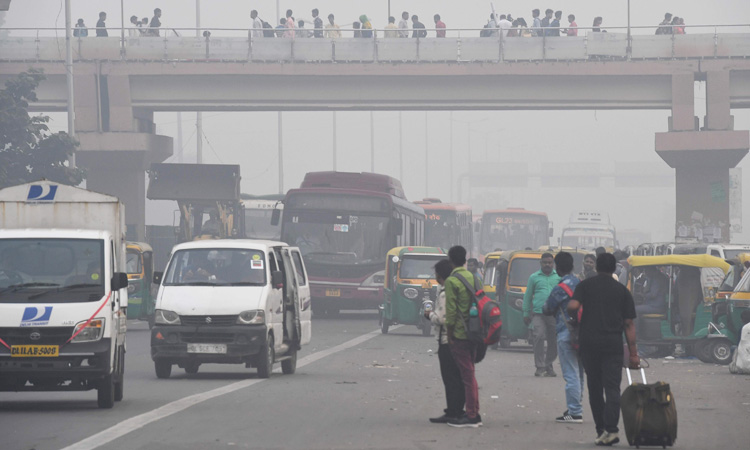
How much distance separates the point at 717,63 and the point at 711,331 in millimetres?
27547

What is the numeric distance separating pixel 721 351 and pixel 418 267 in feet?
30.0

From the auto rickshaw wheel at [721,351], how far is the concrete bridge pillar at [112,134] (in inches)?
1201

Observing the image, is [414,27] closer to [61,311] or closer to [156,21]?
[156,21]

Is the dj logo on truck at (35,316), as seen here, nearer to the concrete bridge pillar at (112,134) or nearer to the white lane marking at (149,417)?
the white lane marking at (149,417)

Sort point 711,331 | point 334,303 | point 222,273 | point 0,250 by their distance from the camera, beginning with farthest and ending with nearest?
point 334,303, point 711,331, point 222,273, point 0,250

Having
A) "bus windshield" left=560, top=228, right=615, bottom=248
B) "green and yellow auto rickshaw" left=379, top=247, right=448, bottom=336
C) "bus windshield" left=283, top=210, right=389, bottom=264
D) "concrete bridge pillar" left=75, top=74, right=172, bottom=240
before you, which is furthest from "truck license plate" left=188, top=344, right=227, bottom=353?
"bus windshield" left=560, top=228, right=615, bottom=248

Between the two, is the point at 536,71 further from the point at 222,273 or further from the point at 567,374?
the point at 567,374

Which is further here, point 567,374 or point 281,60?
point 281,60

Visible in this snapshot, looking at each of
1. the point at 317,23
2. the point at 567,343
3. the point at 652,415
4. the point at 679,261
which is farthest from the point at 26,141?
the point at 652,415

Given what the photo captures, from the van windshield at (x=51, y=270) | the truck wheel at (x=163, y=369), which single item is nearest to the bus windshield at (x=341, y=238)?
the truck wheel at (x=163, y=369)

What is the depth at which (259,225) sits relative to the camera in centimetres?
4631

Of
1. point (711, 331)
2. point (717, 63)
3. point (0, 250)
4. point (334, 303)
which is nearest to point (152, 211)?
point (717, 63)

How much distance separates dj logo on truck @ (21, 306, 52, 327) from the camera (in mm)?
12758

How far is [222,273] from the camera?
1700 cm
